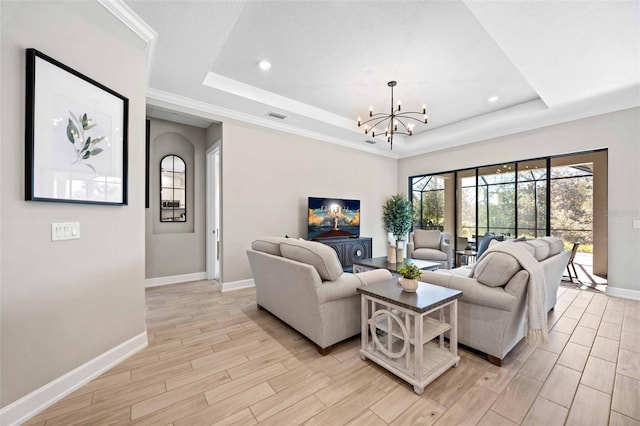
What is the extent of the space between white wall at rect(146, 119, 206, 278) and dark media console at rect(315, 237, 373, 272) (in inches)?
91.3

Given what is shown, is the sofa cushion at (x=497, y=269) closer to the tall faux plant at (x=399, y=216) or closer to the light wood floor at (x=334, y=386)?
the light wood floor at (x=334, y=386)

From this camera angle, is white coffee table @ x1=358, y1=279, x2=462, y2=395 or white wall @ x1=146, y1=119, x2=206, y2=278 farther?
white wall @ x1=146, y1=119, x2=206, y2=278

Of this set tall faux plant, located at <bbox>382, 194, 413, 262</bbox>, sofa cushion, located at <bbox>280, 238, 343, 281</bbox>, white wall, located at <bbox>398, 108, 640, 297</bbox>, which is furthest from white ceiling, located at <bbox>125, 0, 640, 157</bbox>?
tall faux plant, located at <bbox>382, 194, 413, 262</bbox>

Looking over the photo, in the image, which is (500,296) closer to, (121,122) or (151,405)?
(151,405)

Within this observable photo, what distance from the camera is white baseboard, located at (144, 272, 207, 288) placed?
4.23m

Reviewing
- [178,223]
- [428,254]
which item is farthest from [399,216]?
[178,223]

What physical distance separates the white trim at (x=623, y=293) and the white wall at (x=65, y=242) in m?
6.14

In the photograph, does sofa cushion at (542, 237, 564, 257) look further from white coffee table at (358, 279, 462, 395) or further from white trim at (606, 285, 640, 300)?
white coffee table at (358, 279, 462, 395)

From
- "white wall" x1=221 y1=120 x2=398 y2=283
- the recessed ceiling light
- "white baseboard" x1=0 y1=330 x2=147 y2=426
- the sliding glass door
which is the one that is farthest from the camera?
the sliding glass door

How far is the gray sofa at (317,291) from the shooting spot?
212cm

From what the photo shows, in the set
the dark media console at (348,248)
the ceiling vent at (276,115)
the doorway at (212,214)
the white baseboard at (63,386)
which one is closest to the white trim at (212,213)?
the doorway at (212,214)

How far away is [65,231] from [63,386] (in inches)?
40.0

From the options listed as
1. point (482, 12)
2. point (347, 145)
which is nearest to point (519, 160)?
point (347, 145)

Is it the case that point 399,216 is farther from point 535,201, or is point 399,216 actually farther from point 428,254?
point 535,201
